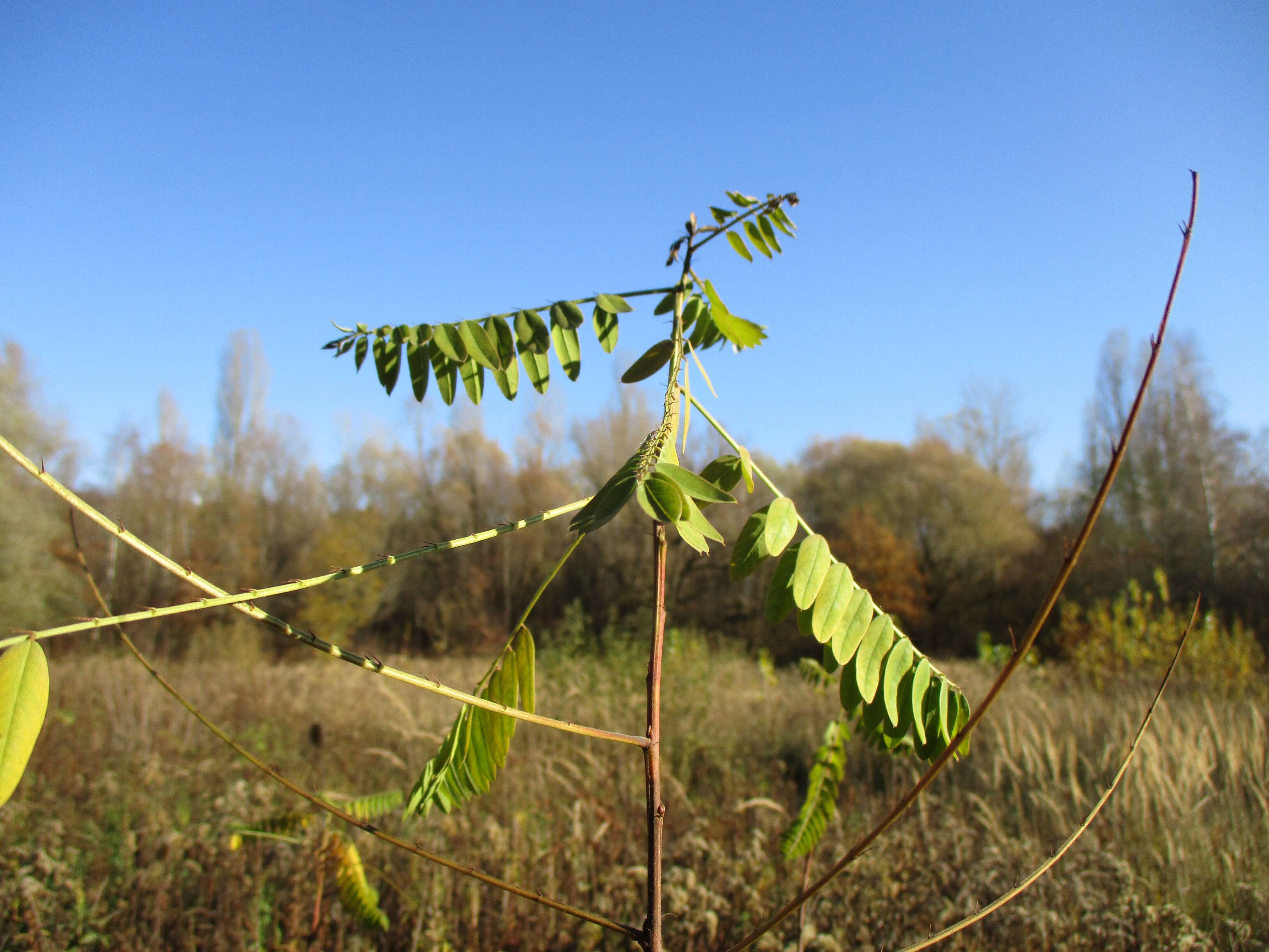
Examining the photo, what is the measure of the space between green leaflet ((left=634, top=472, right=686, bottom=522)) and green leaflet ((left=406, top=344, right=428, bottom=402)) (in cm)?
35

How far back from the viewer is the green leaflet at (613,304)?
69 cm

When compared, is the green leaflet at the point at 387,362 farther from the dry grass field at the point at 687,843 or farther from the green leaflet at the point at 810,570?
the dry grass field at the point at 687,843

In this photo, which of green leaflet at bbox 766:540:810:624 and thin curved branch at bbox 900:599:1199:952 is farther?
green leaflet at bbox 766:540:810:624

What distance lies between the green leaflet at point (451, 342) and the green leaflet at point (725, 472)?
272 mm

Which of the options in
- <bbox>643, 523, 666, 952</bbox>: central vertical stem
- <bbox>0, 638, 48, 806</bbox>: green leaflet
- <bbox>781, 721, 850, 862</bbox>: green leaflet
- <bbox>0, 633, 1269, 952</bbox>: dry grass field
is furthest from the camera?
<bbox>0, 633, 1269, 952</bbox>: dry grass field

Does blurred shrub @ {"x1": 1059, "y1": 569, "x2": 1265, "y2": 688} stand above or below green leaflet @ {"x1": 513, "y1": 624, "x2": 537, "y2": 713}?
below

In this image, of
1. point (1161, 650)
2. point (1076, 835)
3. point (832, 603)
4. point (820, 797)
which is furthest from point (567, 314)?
point (1161, 650)

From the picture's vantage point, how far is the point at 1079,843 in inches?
86.0

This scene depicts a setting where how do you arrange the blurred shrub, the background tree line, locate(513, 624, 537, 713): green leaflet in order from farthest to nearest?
the background tree line, the blurred shrub, locate(513, 624, 537, 713): green leaflet

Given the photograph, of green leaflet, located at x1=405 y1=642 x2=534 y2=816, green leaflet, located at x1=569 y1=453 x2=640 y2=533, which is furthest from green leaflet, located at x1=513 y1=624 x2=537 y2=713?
green leaflet, located at x1=569 y1=453 x2=640 y2=533

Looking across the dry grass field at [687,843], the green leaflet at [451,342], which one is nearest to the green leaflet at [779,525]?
the green leaflet at [451,342]

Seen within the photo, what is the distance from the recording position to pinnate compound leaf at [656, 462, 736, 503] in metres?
0.51

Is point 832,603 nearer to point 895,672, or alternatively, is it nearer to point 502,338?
point 895,672

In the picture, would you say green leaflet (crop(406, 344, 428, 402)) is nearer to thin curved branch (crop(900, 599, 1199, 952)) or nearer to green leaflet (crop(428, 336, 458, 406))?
green leaflet (crop(428, 336, 458, 406))
